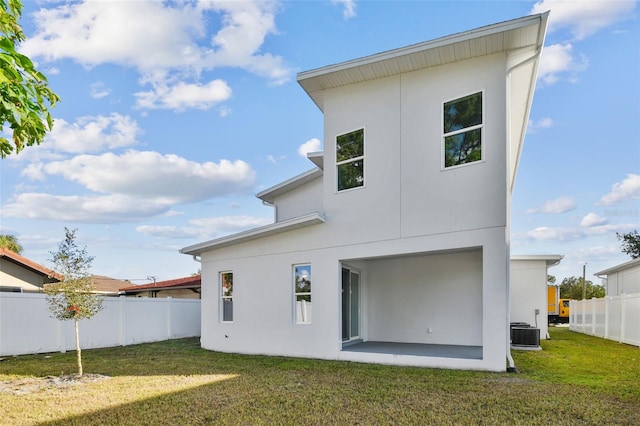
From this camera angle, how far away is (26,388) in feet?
26.5

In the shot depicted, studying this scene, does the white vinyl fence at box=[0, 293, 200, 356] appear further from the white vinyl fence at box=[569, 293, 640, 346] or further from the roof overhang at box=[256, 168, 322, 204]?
the white vinyl fence at box=[569, 293, 640, 346]

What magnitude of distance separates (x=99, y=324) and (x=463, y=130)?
12.4m

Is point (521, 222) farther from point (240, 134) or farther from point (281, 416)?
point (281, 416)

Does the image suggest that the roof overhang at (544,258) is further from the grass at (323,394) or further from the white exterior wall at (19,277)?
the white exterior wall at (19,277)

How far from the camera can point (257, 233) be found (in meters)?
12.2

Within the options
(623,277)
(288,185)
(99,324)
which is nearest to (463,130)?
(288,185)

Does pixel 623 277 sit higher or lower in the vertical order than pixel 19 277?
lower

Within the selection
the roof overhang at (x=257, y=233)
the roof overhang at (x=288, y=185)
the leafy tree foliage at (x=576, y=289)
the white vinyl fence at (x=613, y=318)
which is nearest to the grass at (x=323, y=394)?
the roof overhang at (x=257, y=233)

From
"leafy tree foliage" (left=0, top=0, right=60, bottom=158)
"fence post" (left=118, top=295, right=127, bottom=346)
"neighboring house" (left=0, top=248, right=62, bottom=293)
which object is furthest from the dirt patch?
"neighboring house" (left=0, top=248, right=62, bottom=293)

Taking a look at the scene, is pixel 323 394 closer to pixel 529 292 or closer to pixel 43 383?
pixel 43 383

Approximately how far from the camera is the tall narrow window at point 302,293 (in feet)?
37.8

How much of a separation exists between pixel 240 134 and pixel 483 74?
9584 mm

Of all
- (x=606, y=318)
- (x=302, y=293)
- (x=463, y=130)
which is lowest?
(x=606, y=318)

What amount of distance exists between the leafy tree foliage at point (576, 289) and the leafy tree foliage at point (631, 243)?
30.6ft
